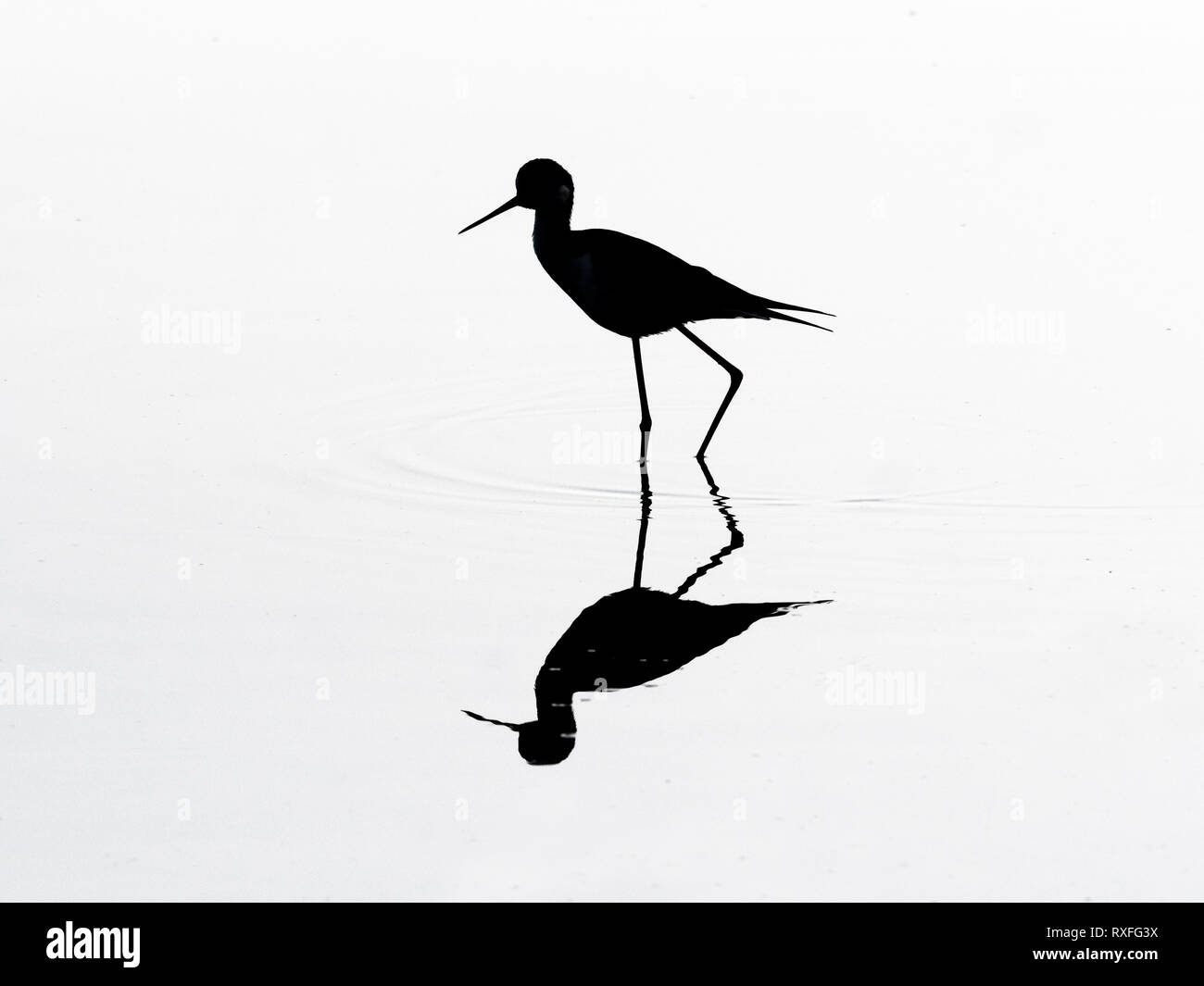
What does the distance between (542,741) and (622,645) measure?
0.79 meters

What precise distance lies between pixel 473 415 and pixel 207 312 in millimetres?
2387

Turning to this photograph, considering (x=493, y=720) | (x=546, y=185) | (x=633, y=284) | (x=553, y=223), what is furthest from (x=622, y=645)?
(x=546, y=185)

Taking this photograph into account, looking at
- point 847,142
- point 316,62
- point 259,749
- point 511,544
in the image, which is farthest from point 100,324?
point 316,62

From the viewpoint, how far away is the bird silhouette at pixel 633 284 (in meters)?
8.67

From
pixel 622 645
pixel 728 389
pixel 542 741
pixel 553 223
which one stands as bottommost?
pixel 542 741

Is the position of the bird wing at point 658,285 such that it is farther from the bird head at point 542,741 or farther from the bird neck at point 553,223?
the bird head at point 542,741

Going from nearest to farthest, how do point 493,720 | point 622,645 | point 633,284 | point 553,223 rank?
1. point 493,720
2. point 622,645
3. point 633,284
4. point 553,223

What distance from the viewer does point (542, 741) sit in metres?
5.12

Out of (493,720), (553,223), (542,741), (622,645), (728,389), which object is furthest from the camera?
(728,389)

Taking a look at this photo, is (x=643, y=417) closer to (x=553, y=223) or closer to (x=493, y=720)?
(x=553, y=223)

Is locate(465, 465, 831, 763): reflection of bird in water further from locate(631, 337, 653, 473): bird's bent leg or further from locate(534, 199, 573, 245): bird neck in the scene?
locate(534, 199, 573, 245): bird neck

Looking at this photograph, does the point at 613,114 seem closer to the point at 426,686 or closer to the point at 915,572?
the point at 915,572

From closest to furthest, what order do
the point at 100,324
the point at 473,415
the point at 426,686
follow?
the point at 426,686, the point at 473,415, the point at 100,324
